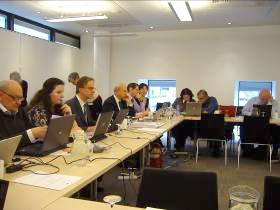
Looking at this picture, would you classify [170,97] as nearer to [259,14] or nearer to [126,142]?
[259,14]

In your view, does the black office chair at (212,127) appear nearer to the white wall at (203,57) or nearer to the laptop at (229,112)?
the laptop at (229,112)

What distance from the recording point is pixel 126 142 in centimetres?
290

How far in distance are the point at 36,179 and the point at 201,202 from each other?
3.01 ft

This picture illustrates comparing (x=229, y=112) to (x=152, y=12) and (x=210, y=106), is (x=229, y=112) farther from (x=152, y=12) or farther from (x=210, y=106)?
(x=152, y=12)

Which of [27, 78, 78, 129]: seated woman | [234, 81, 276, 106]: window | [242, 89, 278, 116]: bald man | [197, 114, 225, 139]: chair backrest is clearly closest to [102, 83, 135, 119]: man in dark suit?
[27, 78, 78, 129]: seated woman

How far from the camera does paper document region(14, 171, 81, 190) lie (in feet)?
5.12

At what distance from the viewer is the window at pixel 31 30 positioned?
685cm

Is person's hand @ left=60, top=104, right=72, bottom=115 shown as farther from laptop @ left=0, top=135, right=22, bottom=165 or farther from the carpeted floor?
laptop @ left=0, top=135, right=22, bottom=165

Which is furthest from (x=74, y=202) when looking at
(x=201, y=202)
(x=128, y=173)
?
(x=128, y=173)

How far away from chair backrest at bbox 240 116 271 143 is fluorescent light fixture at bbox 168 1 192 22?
7.54ft

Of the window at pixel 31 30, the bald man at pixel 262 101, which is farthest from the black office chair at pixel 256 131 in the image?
the window at pixel 31 30

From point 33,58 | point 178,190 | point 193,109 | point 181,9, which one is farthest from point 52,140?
point 33,58

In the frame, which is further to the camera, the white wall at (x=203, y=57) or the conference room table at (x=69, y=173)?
the white wall at (x=203, y=57)

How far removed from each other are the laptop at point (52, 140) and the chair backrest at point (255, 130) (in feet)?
10.4
